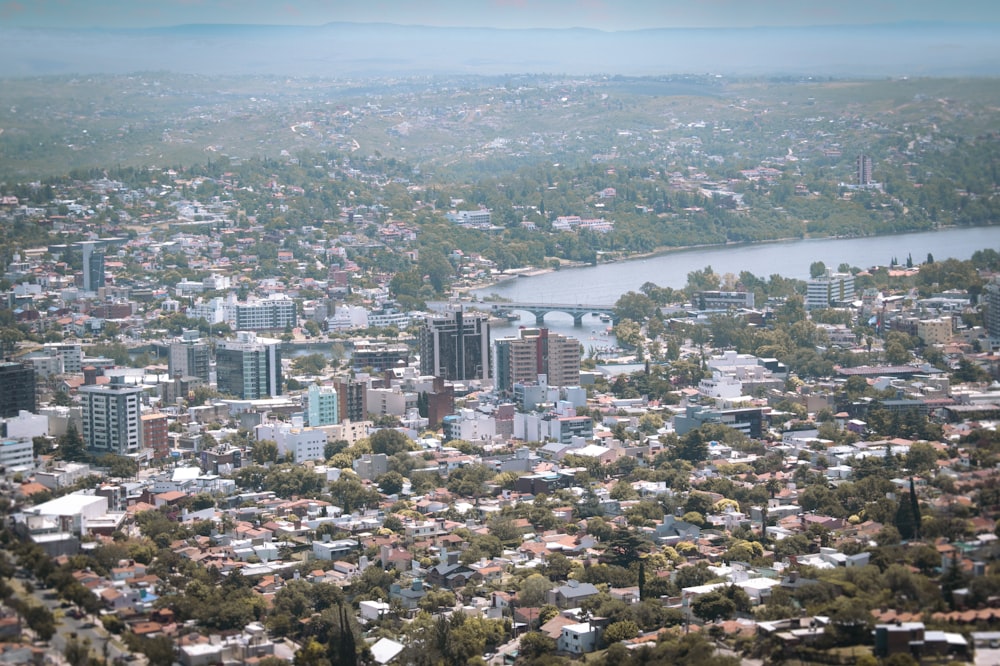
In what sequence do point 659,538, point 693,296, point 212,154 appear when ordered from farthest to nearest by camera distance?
point 212,154, point 693,296, point 659,538

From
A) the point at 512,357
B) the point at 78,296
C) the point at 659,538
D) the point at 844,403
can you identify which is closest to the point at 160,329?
the point at 78,296

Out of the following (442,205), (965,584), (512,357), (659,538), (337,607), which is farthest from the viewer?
(442,205)

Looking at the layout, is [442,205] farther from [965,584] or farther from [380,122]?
[965,584]

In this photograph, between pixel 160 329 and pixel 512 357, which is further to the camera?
pixel 160 329

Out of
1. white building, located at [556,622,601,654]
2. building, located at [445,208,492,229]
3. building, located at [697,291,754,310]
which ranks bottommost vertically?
white building, located at [556,622,601,654]

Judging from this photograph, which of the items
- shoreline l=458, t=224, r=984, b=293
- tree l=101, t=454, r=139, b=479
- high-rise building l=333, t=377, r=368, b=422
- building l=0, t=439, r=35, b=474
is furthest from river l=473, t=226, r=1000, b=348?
building l=0, t=439, r=35, b=474

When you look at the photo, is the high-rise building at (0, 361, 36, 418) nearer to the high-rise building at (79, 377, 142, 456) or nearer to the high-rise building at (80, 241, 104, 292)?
the high-rise building at (79, 377, 142, 456)

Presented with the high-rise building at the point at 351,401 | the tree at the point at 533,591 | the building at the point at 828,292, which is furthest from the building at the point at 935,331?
the tree at the point at 533,591
